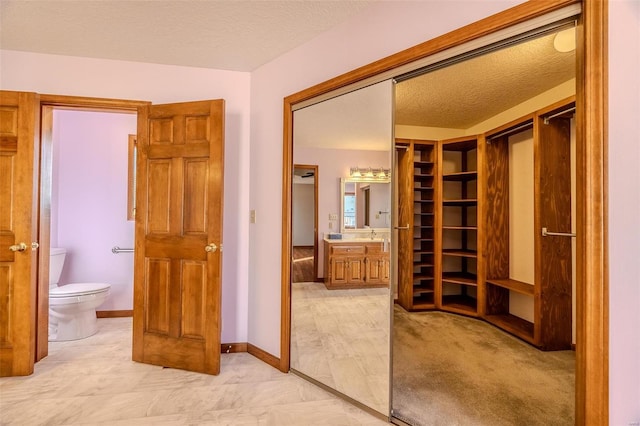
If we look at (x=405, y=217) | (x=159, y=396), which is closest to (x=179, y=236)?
(x=159, y=396)

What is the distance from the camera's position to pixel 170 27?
2049mm

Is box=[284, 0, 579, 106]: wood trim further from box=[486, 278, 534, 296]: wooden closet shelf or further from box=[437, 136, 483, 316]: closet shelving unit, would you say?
box=[486, 278, 534, 296]: wooden closet shelf

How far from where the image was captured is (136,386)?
2029mm

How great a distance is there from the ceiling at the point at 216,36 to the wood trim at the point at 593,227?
4.04 ft

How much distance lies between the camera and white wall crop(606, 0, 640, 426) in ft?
3.37

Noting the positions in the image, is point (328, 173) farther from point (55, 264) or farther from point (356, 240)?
point (55, 264)

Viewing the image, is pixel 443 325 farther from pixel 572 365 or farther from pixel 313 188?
pixel 313 188

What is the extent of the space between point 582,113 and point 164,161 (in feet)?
8.52

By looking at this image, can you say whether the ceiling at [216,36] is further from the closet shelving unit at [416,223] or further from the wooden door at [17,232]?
the closet shelving unit at [416,223]

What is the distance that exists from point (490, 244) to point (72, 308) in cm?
442

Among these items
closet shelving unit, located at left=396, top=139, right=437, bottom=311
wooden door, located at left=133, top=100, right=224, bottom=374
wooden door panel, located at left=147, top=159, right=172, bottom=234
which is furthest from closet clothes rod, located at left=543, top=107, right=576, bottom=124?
wooden door panel, located at left=147, top=159, right=172, bottom=234

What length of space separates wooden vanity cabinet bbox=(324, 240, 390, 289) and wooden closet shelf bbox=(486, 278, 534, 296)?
1698 mm

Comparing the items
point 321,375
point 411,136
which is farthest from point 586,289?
point 411,136

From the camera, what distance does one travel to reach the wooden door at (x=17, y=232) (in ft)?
7.08
